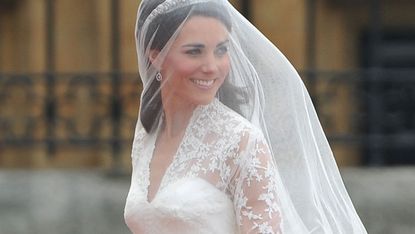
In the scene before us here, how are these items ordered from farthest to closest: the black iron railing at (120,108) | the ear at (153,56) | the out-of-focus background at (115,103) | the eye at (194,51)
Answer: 1. the black iron railing at (120,108)
2. the out-of-focus background at (115,103)
3. the ear at (153,56)
4. the eye at (194,51)

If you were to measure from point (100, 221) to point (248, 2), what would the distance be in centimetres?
166

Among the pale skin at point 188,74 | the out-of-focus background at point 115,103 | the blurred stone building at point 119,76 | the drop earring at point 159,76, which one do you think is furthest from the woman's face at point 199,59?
the blurred stone building at point 119,76

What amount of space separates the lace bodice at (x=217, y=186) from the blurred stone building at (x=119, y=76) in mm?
4833

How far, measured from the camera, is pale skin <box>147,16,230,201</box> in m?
3.52

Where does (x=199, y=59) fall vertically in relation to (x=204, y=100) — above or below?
above

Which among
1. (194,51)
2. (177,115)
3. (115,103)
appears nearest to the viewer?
(194,51)

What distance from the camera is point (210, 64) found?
3529 mm

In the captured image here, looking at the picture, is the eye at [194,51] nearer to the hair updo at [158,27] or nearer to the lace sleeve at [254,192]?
the hair updo at [158,27]

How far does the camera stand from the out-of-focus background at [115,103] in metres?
8.25

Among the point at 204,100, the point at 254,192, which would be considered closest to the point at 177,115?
the point at 204,100

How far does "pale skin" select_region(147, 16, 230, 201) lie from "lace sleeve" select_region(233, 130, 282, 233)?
22cm

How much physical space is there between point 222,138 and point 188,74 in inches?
7.8

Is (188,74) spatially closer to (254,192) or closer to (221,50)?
(221,50)

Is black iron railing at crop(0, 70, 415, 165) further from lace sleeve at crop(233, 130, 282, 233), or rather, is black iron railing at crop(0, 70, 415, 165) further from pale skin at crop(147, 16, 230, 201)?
lace sleeve at crop(233, 130, 282, 233)
